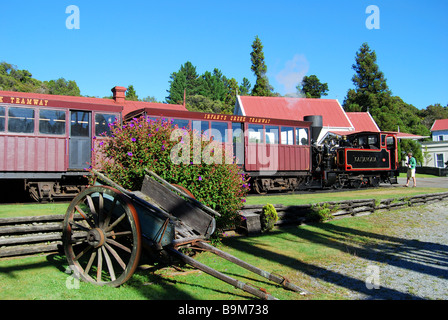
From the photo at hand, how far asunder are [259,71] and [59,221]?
5371cm

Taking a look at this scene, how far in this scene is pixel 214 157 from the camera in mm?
6457

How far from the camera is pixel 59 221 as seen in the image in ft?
20.6

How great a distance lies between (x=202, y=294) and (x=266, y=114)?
29990 mm

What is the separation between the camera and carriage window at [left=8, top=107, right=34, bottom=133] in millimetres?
10914

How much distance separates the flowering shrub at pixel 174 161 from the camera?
6.20m

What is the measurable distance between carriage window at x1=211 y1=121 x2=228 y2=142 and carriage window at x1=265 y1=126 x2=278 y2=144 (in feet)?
7.54

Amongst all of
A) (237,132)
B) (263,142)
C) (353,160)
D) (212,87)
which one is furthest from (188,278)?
(212,87)

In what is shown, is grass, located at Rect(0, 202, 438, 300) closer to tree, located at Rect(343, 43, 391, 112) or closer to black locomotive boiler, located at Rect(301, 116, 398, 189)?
black locomotive boiler, located at Rect(301, 116, 398, 189)

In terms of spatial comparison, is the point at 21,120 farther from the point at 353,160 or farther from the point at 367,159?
the point at 367,159

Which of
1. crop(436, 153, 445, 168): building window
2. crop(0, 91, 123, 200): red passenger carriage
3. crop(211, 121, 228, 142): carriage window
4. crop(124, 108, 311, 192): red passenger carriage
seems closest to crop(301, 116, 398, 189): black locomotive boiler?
crop(124, 108, 311, 192): red passenger carriage

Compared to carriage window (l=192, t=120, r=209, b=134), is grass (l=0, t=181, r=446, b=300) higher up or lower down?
lower down

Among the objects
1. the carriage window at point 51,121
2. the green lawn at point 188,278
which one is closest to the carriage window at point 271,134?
the green lawn at point 188,278

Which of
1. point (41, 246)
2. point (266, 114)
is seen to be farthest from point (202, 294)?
point (266, 114)
